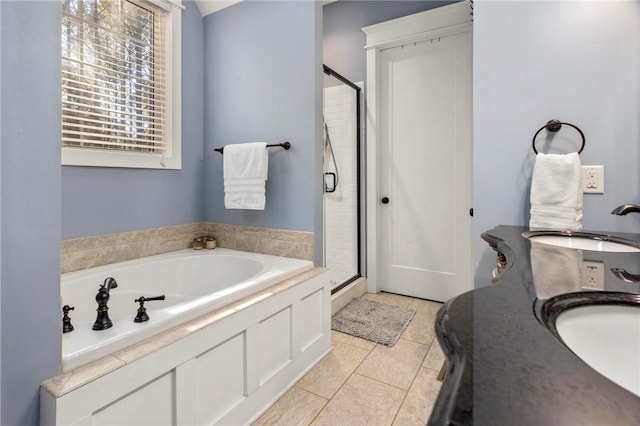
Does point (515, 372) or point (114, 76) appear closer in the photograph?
point (515, 372)

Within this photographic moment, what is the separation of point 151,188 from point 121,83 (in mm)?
673

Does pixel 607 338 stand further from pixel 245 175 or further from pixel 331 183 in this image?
pixel 331 183

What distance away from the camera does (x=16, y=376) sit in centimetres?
86

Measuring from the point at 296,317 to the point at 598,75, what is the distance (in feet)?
6.02

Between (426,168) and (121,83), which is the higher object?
(121,83)

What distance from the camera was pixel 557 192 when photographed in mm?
1473

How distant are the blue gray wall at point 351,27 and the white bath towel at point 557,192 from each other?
1.99 meters

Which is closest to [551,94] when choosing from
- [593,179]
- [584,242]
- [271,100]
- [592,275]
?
[593,179]

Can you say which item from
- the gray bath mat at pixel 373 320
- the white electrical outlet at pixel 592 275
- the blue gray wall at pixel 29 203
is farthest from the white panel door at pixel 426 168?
the blue gray wall at pixel 29 203

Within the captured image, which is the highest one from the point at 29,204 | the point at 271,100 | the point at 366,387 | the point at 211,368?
the point at 271,100

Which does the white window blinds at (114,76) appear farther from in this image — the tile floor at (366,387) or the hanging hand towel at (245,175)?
the tile floor at (366,387)

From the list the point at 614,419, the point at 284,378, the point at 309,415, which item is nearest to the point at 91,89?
the point at 284,378

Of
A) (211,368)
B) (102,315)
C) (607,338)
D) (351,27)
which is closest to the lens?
(607,338)

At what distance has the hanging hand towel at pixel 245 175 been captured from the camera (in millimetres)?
2201
